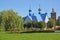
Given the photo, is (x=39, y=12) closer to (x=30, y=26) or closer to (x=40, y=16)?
(x=40, y=16)

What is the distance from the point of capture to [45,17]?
300ft

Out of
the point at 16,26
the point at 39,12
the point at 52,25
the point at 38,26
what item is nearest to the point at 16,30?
the point at 16,26

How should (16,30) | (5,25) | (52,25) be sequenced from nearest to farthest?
(5,25)
(16,30)
(52,25)

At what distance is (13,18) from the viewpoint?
45.3 m

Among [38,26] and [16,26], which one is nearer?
[16,26]

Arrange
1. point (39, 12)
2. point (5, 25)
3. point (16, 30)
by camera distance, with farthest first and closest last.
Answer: point (39, 12), point (16, 30), point (5, 25)

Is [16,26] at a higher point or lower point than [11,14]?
lower

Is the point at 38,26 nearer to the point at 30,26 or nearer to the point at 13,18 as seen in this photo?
the point at 30,26

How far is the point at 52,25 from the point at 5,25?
132 feet

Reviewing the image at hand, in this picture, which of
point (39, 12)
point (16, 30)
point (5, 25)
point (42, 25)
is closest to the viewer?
point (5, 25)

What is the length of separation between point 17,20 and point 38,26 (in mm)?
28322

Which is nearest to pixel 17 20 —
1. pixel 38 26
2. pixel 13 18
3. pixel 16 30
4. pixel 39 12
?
pixel 13 18

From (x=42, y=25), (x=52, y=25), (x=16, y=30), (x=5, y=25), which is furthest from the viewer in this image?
(x=52, y=25)

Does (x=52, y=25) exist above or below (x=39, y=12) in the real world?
below
